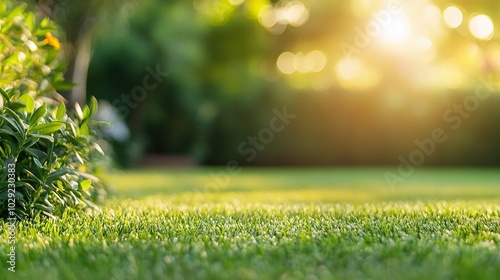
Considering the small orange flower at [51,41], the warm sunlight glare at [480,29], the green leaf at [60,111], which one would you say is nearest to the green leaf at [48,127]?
the green leaf at [60,111]

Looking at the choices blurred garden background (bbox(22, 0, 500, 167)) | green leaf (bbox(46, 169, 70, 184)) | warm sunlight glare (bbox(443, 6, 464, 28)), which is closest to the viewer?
green leaf (bbox(46, 169, 70, 184))

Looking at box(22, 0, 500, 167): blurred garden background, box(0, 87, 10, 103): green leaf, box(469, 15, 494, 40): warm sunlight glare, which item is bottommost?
box(22, 0, 500, 167): blurred garden background

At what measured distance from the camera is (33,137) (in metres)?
3.99

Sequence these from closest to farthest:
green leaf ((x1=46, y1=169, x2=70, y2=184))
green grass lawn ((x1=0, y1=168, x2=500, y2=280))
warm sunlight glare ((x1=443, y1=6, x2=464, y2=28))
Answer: green grass lawn ((x1=0, y1=168, x2=500, y2=280)), green leaf ((x1=46, y1=169, x2=70, y2=184)), warm sunlight glare ((x1=443, y1=6, x2=464, y2=28))

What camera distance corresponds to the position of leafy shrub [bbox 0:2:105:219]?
3971 millimetres

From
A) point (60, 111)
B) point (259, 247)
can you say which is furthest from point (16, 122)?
point (259, 247)

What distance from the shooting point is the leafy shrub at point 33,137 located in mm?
3971

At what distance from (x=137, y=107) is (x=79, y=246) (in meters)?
17.8

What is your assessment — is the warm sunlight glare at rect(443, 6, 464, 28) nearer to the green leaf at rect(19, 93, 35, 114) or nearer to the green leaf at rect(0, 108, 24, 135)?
the green leaf at rect(19, 93, 35, 114)

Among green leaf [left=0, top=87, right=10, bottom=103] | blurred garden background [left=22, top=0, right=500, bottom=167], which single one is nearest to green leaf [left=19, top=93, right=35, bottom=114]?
green leaf [left=0, top=87, right=10, bottom=103]

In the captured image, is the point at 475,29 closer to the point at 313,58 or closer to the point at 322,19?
the point at 322,19

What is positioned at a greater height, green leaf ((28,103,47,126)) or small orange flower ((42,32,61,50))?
small orange flower ((42,32,61,50))

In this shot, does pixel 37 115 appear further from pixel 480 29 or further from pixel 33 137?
pixel 480 29

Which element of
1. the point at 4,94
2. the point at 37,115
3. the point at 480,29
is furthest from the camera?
the point at 480,29
